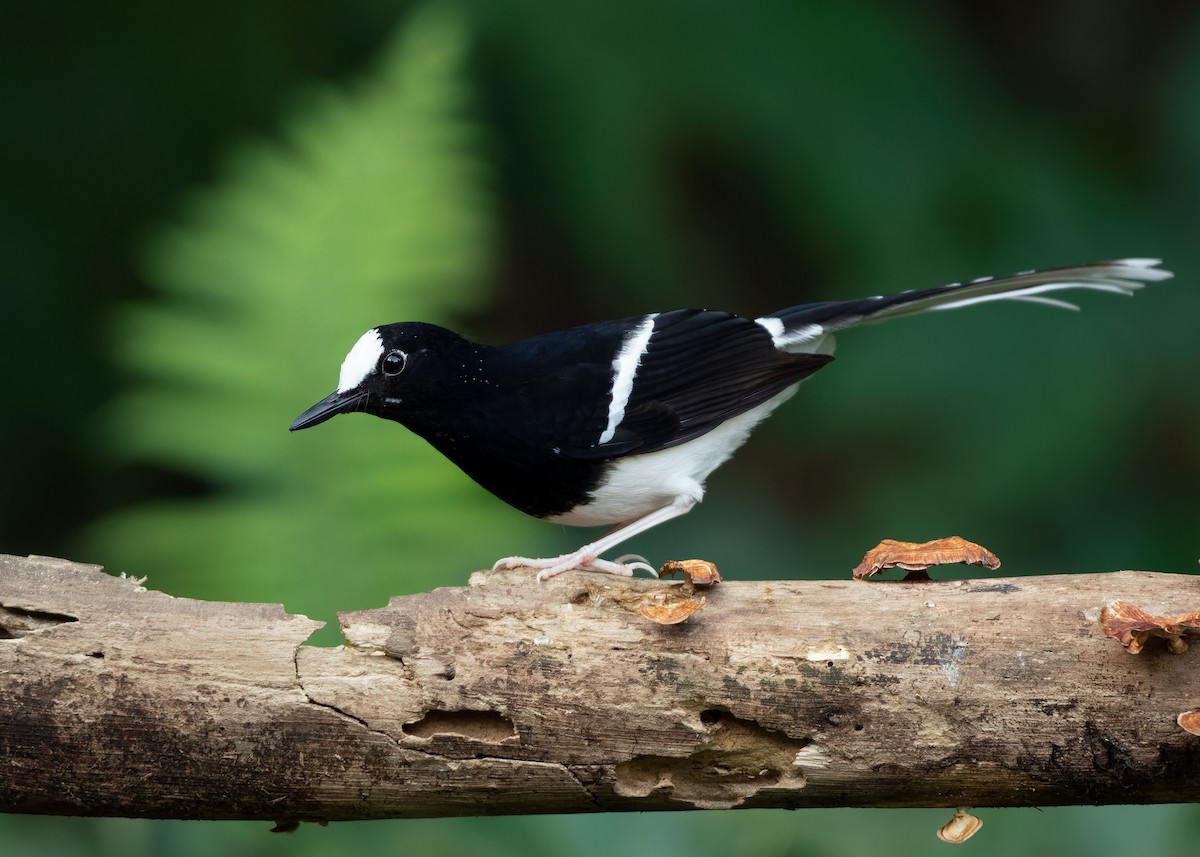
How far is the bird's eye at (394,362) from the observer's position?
3.12 metres

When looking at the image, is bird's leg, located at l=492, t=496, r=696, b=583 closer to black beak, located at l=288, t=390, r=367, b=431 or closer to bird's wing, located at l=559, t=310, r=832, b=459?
bird's wing, located at l=559, t=310, r=832, b=459

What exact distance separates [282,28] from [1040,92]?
3.14 m

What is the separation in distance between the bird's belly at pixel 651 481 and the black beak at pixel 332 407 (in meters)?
0.59

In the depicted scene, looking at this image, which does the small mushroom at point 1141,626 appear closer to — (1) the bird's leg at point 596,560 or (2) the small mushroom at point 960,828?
(2) the small mushroom at point 960,828

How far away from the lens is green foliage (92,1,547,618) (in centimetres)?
400

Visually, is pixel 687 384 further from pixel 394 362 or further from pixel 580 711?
pixel 580 711

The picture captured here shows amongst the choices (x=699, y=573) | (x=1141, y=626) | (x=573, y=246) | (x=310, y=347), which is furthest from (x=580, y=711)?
(x=573, y=246)

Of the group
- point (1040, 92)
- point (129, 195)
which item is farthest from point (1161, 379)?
point (129, 195)

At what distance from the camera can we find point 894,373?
4.68 m

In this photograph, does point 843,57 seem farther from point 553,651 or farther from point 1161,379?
point 553,651

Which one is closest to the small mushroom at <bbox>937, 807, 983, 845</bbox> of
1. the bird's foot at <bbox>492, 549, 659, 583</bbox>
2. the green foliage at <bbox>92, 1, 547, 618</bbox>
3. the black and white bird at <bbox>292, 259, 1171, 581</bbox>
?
the bird's foot at <bbox>492, 549, 659, 583</bbox>

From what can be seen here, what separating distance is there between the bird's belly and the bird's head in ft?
1.61

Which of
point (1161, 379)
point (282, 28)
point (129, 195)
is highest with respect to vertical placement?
point (282, 28)

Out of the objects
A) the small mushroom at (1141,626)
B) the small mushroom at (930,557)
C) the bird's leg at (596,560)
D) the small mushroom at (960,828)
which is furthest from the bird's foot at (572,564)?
the small mushroom at (1141,626)
